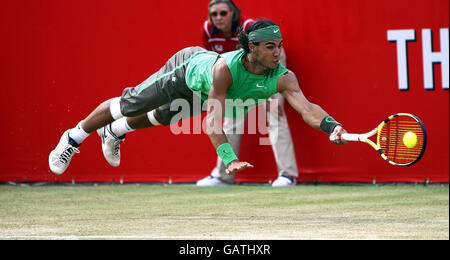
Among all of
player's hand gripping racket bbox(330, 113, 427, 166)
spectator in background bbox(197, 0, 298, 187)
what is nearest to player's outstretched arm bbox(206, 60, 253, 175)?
player's hand gripping racket bbox(330, 113, 427, 166)

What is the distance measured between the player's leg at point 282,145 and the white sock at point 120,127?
2423 mm

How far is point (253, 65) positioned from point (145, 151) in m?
3.83

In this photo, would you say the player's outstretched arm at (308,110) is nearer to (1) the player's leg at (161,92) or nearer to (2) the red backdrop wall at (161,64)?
(1) the player's leg at (161,92)

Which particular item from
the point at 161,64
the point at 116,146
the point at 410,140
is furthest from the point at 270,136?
the point at 410,140

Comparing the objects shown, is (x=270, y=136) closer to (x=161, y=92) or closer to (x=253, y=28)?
(x=161, y=92)

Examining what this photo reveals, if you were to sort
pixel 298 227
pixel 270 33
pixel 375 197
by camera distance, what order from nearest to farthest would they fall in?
pixel 270 33 → pixel 298 227 → pixel 375 197

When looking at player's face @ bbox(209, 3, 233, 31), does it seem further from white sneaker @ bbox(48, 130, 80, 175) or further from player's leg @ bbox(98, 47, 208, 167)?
white sneaker @ bbox(48, 130, 80, 175)

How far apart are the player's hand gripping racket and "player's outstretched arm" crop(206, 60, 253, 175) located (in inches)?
26.8

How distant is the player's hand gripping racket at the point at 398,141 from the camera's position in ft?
15.7

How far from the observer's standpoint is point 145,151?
930 centimetres

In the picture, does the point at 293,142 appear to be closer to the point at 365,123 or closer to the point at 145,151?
the point at 365,123

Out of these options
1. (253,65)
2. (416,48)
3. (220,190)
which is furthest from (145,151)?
(253,65)

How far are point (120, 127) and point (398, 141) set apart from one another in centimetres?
251

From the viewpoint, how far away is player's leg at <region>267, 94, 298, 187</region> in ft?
Result: 28.7
